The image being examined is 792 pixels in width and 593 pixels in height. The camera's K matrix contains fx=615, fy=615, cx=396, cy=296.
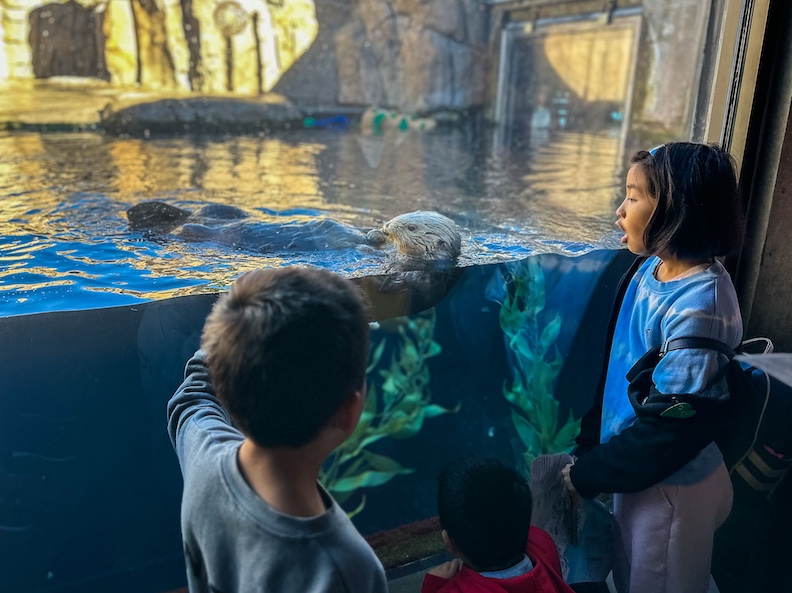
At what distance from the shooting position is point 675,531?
4.71ft

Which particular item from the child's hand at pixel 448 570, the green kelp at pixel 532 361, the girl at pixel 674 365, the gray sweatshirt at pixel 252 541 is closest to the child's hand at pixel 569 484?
the girl at pixel 674 365

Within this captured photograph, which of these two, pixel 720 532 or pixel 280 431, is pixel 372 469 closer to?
pixel 720 532

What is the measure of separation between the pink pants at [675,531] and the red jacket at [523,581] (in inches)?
9.3

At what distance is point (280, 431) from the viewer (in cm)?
84

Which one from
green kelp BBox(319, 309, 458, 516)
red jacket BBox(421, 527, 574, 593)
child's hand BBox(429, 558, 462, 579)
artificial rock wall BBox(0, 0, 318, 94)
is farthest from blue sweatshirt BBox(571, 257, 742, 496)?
artificial rock wall BBox(0, 0, 318, 94)

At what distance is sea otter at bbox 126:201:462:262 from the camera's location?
257cm

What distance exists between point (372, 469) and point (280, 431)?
5.52ft

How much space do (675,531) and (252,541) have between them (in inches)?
41.6

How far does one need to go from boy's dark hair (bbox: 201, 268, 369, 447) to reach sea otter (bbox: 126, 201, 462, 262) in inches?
59.5

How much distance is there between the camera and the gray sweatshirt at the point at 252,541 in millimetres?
819

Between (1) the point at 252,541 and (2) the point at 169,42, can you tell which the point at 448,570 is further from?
(2) the point at 169,42

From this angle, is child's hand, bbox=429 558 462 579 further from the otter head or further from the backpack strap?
the otter head

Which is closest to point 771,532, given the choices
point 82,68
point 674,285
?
point 674,285

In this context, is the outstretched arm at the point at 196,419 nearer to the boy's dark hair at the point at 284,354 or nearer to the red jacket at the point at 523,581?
the boy's dark hair at the point at 284,354
